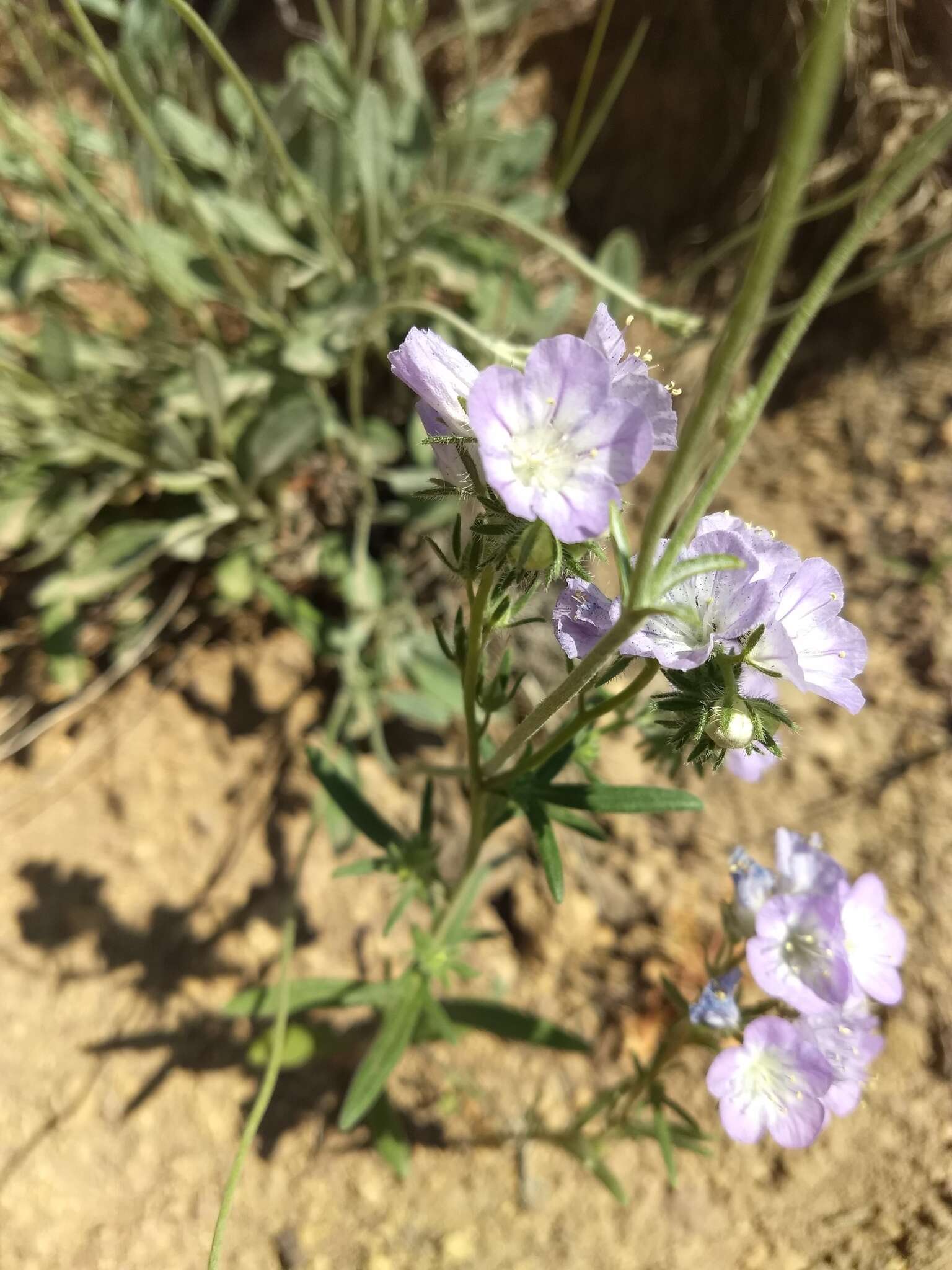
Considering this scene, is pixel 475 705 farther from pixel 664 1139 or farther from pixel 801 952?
pixel 664 1139

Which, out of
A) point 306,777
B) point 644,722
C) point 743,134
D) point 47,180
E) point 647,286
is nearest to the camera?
point 644,722

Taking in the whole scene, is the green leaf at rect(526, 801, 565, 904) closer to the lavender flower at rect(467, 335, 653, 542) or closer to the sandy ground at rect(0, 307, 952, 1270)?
the lavender flower at rect(467, 335, 653, 542)

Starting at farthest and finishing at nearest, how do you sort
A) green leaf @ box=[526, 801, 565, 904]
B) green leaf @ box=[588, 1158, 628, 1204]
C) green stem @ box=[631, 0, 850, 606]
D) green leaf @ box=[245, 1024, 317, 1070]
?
green leaf @ box=[245, 1024, 317, 1070], green leaf @ box=[588, 1158, 628, 1204], green leaf @ box=[526, 801, 565, 904], green stem @ box=[631, 0, 850, 606]

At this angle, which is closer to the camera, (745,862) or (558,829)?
(745,862)

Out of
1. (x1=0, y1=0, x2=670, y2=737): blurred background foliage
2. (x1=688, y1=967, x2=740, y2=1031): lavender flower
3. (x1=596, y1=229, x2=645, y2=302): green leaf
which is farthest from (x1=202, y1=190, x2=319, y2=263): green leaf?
(x1=688, y1=967, x2=740, y2=1031): lavender flower

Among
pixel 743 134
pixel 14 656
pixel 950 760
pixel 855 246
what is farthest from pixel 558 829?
pixel 743 134

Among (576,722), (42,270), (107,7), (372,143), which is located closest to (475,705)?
(576,722)

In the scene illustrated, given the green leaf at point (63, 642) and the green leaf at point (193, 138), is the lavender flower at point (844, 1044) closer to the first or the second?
the green leaf at point (63, 642)

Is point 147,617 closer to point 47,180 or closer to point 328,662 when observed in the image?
point 328,662
